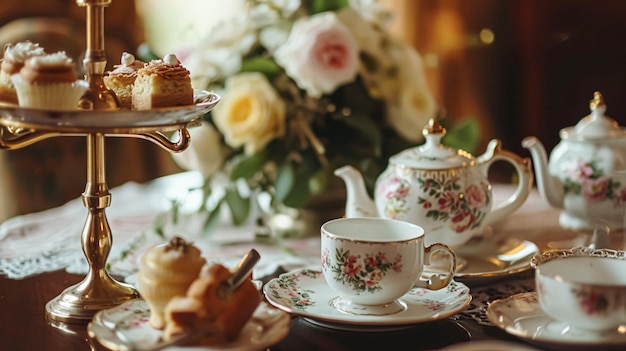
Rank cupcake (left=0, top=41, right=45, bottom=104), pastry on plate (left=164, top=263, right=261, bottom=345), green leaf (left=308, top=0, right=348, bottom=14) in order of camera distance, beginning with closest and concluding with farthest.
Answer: pastry on plate (left=164, top=263, right=261, bottom=345), cupcake (left=0, top=41, right=45, bottom=104), green leaf (left=308, top=0, right=348, bottom=14)

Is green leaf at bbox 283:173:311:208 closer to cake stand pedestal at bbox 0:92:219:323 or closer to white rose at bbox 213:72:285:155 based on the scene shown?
white rose at bbox 213:72:285:155

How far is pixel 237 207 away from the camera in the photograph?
4.43 feet

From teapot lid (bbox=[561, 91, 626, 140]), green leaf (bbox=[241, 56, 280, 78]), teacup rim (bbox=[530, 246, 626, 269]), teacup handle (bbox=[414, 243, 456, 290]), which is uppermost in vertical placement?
green leaf (bbox=[241, 56, 280, 78])

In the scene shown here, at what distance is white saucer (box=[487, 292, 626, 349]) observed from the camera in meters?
0.80

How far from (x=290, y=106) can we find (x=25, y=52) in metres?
0.55

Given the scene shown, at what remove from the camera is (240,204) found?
1.35 metres

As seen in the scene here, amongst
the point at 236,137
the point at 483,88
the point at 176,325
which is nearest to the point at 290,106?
the point at 236,137

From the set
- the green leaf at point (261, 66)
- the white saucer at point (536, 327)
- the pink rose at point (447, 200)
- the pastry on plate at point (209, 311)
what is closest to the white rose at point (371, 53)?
the green leaf at point (261, 66)

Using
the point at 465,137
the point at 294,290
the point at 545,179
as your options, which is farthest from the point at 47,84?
the point at 465,137

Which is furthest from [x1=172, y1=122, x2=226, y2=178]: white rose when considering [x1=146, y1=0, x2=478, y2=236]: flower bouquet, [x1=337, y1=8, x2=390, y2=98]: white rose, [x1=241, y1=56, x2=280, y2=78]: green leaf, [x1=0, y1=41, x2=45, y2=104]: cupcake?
[x1=0, y1=41, x2=45, y2=104]: cupcake

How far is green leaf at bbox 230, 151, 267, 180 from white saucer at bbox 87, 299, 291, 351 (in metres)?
0.49

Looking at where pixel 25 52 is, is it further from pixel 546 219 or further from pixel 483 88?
pixel 483 88

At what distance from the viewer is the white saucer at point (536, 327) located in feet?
2.62

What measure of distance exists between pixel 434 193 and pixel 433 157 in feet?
0.16
